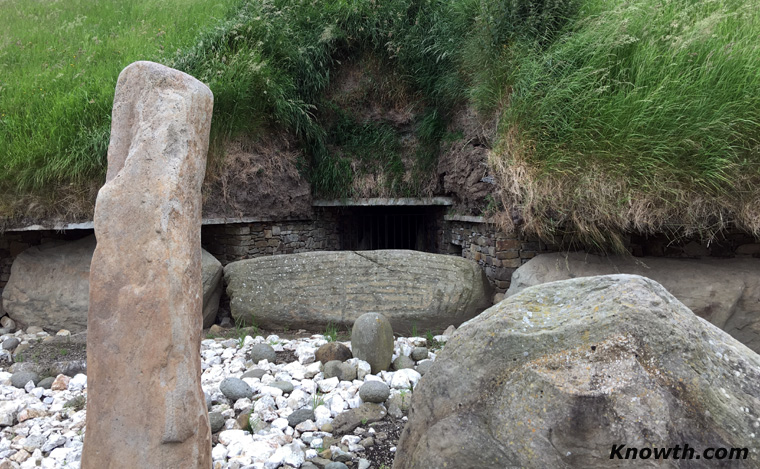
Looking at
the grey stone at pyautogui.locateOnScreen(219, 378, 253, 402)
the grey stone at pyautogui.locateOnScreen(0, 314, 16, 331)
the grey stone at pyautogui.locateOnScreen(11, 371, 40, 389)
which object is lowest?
the grey stone at pyautogui.locateOnScreen(0, 314, 16, 331)

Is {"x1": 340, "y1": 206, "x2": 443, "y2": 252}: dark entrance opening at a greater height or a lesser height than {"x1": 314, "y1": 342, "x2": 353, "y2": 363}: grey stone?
greater

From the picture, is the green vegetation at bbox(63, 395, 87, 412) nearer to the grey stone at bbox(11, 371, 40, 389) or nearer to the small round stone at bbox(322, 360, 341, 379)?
the grey stone at bbox(11, 371, 40, 389)

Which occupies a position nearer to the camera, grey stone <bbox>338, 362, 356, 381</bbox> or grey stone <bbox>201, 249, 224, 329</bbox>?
grey stone <bbox>338, 362, 356, 381</bbox>

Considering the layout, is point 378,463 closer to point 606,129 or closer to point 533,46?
point 606,129

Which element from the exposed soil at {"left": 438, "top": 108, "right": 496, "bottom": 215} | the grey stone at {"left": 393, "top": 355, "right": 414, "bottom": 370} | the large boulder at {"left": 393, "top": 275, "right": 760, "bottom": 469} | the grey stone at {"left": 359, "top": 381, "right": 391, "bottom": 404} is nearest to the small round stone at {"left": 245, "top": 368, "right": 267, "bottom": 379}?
the grey stone at {"left": 359, "top": 381, "right": 391, "bottom": 404}

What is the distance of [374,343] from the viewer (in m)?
3.77

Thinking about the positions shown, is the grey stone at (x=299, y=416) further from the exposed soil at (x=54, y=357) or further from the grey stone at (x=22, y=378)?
the grey stone at (x=22, y=378)

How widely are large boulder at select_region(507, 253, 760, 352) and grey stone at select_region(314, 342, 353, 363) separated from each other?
73.1 inches

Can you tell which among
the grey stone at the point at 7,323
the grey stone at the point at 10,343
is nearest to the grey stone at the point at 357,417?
the grey stone at the point at 10,343

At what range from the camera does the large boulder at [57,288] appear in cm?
514

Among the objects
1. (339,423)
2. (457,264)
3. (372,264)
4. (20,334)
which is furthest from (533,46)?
(20,334)

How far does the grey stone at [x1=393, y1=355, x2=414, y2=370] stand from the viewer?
3851mm

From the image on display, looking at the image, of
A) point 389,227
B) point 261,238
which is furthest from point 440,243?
point 261,238

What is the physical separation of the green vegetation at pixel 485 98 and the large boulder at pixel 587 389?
2.76 m
